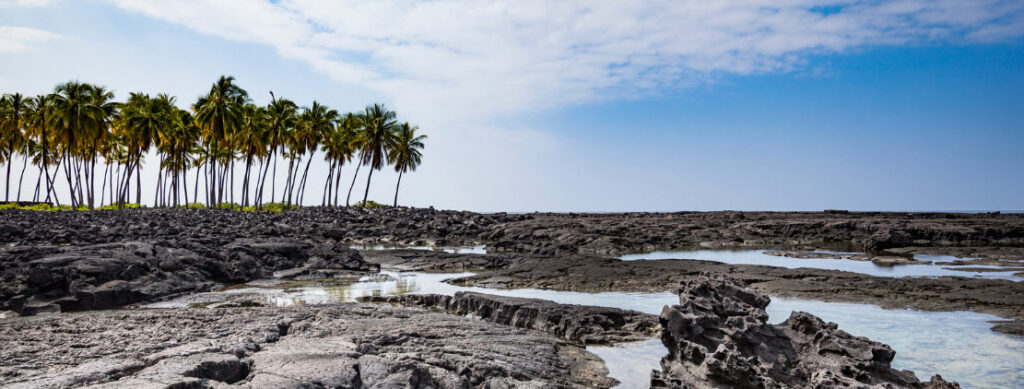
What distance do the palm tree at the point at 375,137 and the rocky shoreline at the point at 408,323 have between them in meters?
37.9

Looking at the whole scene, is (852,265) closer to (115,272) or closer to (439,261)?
(439,261)

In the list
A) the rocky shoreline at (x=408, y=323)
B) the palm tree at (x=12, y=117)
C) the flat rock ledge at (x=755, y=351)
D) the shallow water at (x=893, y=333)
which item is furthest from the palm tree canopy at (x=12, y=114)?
the flat rock ledge at (x=755, y=351)

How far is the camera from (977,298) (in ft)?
43.5

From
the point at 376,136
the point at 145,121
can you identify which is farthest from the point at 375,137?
the point at 145,121

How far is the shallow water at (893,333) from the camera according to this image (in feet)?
26.3

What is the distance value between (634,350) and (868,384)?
382 centimetres

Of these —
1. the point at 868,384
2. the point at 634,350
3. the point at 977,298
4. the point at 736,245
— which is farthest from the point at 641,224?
the point at 868,384

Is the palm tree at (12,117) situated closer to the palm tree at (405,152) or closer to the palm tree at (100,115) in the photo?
the palm tree at (100,115)

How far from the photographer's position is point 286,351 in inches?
260

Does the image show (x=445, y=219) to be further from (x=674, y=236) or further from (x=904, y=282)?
(x=904, y=282)

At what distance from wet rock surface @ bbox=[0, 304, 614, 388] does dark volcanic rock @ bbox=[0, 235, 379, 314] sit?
3127 millimetres

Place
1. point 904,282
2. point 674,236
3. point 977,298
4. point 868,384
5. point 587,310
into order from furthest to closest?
point 674,236 < point 904,282 < point 977,298 < point 587,310 < point 868,384

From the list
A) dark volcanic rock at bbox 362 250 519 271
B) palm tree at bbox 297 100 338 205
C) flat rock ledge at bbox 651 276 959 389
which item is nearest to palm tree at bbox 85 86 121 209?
palm tree at bbox 297 100 338 205

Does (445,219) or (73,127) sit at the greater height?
(73,127)
